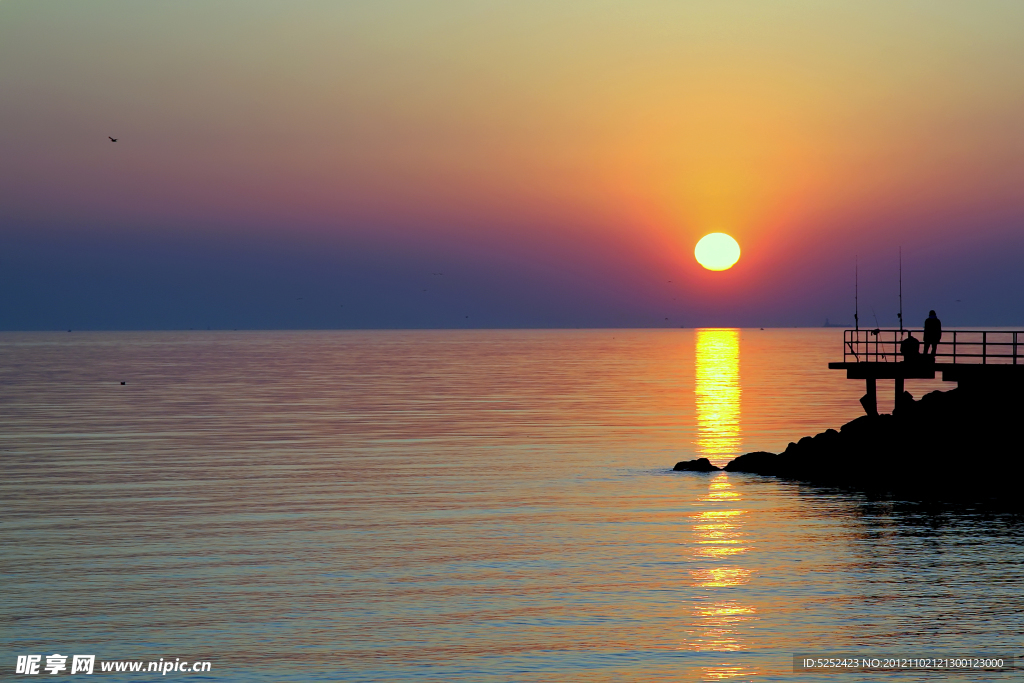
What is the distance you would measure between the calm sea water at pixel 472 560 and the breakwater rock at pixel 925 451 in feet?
7.66

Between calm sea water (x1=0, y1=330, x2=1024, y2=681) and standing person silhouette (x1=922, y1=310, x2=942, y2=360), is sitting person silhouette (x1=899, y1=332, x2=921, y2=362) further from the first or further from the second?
calm sea water (x1=0, y1=330, x2=1024, y2=681)

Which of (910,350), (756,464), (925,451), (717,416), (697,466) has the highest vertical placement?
(910,350)

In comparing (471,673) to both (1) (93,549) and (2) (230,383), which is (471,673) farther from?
(2) (230,383)

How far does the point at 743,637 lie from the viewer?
19.1m

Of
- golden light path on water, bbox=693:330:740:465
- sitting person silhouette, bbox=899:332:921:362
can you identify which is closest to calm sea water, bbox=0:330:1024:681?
golden light path on water, bbox=693:330:740:465

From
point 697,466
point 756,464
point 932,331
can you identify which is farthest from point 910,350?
point 697,466

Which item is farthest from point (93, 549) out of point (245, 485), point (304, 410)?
point (304, 410)

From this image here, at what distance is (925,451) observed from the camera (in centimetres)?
3931

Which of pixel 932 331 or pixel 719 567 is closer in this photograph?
pixel 719 567

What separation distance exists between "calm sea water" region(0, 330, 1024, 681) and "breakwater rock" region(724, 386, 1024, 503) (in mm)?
2336

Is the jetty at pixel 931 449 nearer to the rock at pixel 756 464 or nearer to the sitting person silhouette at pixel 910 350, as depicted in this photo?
the rock at pixel 756 464

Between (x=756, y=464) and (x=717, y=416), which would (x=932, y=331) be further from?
(x=717, y=416)

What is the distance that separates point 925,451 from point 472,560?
20.9 metres

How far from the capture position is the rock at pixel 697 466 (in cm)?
4022
